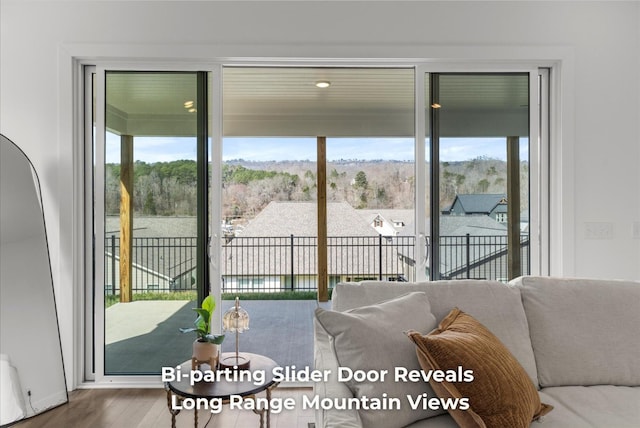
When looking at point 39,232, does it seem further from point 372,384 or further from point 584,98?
point 584,98

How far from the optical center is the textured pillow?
1.33m

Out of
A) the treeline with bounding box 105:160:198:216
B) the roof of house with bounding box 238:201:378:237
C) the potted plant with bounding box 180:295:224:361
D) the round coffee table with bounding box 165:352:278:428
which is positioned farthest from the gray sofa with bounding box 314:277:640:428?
the roof of house with bounding box 238:201:378:237

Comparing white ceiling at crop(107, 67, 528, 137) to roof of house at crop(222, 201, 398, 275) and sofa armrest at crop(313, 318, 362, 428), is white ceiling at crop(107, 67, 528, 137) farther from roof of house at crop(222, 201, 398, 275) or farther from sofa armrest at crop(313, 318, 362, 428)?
sofa armrest at crop(313, 318, 362, 428)

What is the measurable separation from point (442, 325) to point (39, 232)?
8.14ft

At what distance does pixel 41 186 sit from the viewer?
2814 mm

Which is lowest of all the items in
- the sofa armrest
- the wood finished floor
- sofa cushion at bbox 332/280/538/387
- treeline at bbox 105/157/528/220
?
the wood finished floor

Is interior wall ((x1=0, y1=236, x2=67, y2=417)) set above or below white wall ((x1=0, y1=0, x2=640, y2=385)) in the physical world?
below

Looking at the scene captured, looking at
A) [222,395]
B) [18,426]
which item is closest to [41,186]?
[18,426]

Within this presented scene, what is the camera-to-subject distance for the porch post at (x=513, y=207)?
3018 millimetres

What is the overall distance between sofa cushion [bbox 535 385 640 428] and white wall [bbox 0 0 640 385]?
4.49 ft

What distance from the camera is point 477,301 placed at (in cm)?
178

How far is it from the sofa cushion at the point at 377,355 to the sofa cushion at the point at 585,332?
0.63 m

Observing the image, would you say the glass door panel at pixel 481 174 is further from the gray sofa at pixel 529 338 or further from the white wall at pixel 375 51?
the gray sofa at pixel 529 338

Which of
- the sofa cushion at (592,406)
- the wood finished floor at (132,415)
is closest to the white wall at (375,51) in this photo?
the wood finished floor at (132,415)
